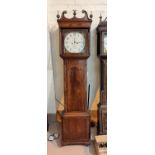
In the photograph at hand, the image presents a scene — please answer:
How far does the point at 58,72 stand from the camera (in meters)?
2.47

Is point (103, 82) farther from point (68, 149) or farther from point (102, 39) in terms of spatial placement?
point (68, 149)

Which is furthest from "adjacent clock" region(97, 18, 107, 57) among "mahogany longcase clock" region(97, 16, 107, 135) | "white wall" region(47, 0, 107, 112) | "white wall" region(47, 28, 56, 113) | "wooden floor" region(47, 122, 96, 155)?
"wooden floor" region(47, 122, 96, 155)

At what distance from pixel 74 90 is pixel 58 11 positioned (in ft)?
3.14

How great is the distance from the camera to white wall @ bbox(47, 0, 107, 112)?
2.36 m

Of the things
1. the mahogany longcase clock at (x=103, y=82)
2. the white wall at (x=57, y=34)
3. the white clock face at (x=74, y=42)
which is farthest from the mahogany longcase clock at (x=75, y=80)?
the white wall at (x=57, y=34)

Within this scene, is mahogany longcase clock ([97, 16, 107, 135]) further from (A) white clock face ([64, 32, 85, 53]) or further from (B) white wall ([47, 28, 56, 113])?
(B) white wall ([47, 28, 56, 113])

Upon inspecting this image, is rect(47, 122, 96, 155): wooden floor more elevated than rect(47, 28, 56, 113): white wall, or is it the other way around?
rect(47, 28, 56, 113): white wall
